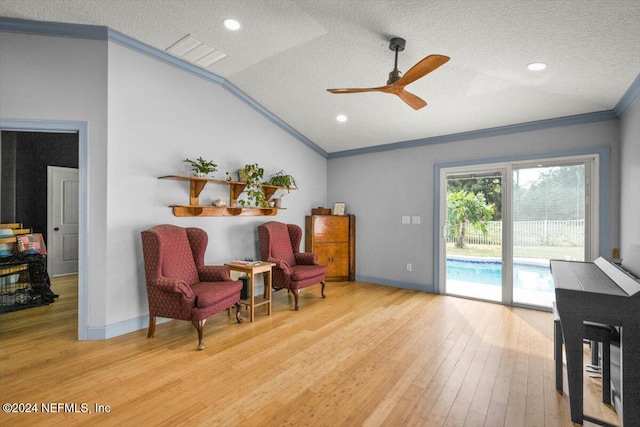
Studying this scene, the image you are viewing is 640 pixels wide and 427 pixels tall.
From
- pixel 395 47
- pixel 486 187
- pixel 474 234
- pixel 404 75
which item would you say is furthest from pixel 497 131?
pixel 404 75

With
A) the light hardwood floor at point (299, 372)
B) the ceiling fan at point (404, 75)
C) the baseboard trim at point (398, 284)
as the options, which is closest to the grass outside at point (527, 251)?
the baseboard trim at point (398, 284)

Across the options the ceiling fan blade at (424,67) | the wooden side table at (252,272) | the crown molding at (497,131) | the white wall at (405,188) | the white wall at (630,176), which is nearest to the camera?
the ceiling fan blade at (424,67)

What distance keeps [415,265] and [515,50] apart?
327 centimetres

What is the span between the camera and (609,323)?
5.56 ft

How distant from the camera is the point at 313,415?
1905 millimetres

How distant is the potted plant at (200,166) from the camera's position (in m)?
Result: 3.68

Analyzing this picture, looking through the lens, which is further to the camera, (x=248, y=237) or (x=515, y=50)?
(x=248, y=237)

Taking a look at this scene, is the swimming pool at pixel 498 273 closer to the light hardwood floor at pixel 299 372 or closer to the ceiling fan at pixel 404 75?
the light hardwood floor at pixel 299 372

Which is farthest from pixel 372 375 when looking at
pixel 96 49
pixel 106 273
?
pixel 96 49

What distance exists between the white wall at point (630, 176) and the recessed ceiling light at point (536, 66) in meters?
0.97

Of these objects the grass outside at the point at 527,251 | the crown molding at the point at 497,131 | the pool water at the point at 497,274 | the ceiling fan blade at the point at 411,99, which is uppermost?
the crown molding at the point at 497,131

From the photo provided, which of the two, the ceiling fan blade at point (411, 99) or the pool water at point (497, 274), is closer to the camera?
the ceiling fan blade at point (411, 99)

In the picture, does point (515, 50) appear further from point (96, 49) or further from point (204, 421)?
point (96, 49)

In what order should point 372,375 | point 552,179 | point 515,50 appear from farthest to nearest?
point 552,179 → point 515,50 → point 372,375
